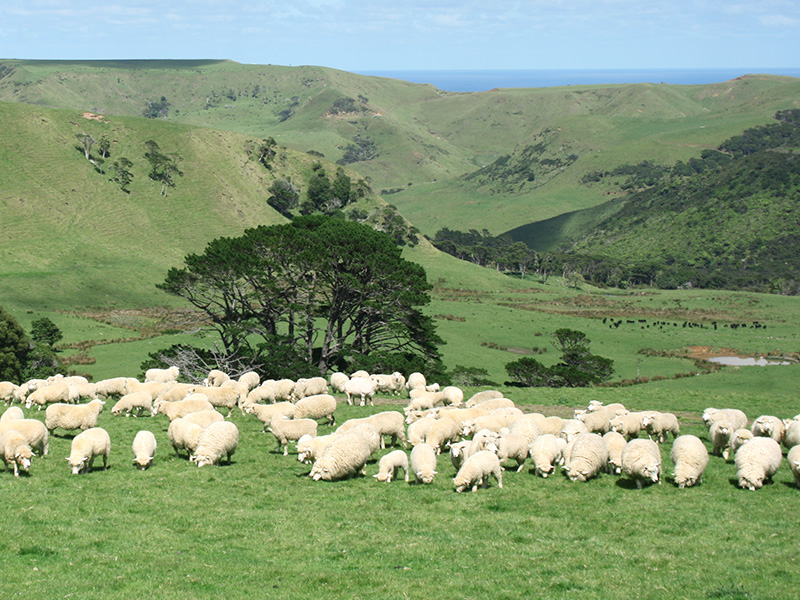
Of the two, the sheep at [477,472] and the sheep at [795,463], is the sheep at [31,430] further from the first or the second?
the sheep at [795,463]

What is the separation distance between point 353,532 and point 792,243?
524ft

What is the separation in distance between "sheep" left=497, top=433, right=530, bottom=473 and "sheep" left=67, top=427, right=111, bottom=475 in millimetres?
9404

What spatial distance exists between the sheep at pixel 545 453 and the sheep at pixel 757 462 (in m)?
4.08

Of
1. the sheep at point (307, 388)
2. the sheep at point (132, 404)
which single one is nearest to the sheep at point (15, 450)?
the sheep at point (132, 404)

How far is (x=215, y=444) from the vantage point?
17.8m

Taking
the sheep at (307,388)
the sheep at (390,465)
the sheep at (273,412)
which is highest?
the sheep at (390,465)

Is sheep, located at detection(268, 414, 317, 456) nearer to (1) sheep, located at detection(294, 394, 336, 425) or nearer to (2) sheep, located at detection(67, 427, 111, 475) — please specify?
(1) sheep, located at detection(294, 394, 336, 425)

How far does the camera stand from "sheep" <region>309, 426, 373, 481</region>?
16.7m

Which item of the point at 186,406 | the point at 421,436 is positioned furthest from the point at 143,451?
the point at 421,436

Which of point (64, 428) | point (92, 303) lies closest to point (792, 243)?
point (92, 303)

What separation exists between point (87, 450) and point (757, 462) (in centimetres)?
1500

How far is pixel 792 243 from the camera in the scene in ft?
489

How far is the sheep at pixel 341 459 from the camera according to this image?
16719mm

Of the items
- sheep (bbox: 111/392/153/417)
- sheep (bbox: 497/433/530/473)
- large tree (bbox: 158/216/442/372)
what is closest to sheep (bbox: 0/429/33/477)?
sheep (bbox: 111/392/153/417)
